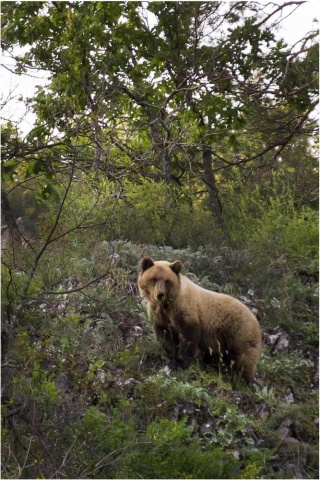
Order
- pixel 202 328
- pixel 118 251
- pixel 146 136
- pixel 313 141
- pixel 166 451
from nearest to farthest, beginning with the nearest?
pixel 166 451 → pixel 202 328 → pixel 118 251 → pixel 146 136 → pixel 313 141

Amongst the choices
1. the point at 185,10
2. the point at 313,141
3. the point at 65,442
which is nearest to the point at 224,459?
the point at 65,442

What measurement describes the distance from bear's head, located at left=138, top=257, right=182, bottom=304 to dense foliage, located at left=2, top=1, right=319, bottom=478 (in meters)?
0.25

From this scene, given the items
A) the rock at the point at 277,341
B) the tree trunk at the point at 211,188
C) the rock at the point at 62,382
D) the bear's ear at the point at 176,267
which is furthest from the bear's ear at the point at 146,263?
the tree trunk at the point at 211,188

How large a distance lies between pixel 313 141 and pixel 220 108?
1.03 metres

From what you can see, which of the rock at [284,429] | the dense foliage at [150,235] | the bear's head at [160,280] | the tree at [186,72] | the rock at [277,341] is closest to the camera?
the dense foliage at [150,235]

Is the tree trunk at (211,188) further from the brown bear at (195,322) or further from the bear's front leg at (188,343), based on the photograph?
the bear's front leg at (188,343)

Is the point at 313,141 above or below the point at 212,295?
above

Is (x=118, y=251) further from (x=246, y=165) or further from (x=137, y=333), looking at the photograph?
(x=246, y=165)

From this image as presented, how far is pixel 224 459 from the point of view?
14.6 ft

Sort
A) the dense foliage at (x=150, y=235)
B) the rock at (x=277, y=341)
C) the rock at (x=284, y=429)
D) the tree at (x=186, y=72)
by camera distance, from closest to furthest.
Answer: the dense foliage at (x=150, y=235) → the rock at (x=284, y=429) → the rock at (x=277, y=341) → the tree at (x=186, y=72)

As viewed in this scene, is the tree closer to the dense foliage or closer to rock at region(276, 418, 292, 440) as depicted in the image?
the dense foliage

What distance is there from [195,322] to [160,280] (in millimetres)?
431

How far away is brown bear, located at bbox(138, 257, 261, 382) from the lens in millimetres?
5289

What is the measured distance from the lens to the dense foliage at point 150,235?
4.41 m
